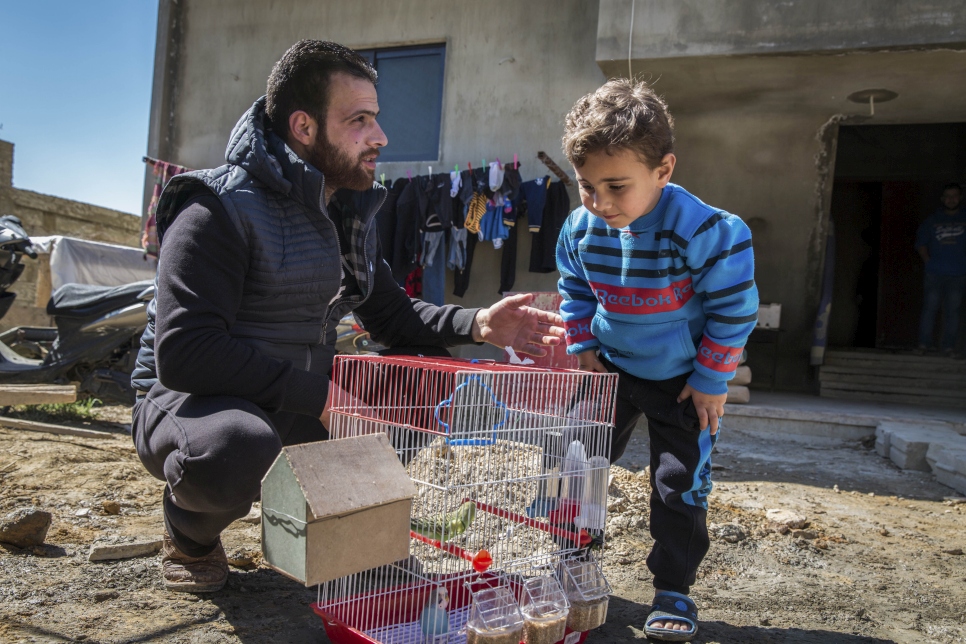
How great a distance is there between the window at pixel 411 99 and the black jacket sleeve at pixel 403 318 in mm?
5469

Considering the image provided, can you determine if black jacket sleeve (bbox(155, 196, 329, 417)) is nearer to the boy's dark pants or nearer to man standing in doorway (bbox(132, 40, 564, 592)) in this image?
man standing in doorway (bbox(132, 40, 564, 592))

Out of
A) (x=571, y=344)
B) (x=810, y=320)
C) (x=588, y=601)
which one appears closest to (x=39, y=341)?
(x=571, y=344)

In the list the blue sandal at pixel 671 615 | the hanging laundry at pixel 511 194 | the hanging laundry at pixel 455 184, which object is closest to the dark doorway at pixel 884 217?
the hanging laundry at pixel 511 194

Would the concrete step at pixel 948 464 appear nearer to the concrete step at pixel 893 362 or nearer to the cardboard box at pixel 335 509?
the concrete step at pixel 893 362

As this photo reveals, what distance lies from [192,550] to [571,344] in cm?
136

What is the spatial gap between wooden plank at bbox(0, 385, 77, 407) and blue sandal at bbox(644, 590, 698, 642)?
3.98m

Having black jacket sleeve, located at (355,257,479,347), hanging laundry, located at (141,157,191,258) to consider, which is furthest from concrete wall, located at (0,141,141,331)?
black jacket sleeve, located at (355,257,479,347)

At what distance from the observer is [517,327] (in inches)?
96.2

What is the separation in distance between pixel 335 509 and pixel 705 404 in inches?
46.0

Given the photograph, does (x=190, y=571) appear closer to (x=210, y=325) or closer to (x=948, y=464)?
(x=210, y=325)

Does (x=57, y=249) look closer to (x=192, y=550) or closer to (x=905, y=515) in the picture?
(x=192, y=550)

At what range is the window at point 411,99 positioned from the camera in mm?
7938

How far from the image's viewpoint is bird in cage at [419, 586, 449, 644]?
5.70 feet

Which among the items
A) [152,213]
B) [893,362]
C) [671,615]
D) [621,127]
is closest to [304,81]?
[621,127]
